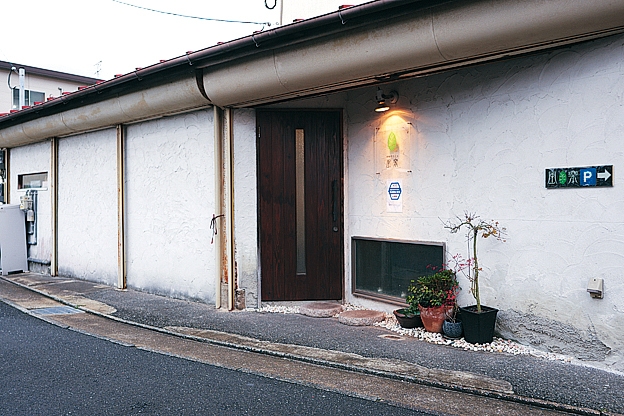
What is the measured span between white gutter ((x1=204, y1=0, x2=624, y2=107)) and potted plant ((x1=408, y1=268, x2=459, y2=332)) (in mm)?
2284

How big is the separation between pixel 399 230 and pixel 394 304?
945mm

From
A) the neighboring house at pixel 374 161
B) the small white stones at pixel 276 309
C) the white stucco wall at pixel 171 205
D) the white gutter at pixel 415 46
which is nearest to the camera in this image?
the white gutter at pixel 415 46

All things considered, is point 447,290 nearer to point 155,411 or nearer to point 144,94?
point 155,411

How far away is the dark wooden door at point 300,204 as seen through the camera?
293 inches

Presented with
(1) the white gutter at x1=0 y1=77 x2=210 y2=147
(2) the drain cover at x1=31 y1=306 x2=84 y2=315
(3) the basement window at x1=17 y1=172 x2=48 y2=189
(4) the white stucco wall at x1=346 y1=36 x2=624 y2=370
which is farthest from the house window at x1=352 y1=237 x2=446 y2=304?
(3) the basement window at x1=17 y1=172 x2=48 y2=189

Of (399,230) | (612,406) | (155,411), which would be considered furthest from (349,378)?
(399,230)

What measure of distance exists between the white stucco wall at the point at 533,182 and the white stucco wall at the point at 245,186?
6.60ft

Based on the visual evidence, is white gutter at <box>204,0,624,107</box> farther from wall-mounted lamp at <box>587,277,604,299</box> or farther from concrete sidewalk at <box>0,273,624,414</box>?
concrete sidewalk at <box>0,273,624,414</box>

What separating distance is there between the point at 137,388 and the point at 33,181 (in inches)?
368

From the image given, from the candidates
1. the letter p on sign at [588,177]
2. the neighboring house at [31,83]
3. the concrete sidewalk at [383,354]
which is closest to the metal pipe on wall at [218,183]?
the concrete sidewalk at [383,354]

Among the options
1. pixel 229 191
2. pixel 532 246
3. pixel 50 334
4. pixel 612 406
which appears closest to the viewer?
pixel 612 406

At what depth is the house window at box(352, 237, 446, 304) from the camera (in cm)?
645

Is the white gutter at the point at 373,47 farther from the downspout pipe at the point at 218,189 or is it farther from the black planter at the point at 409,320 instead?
the black planter at the point at 409,320

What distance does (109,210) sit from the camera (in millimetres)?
9773
